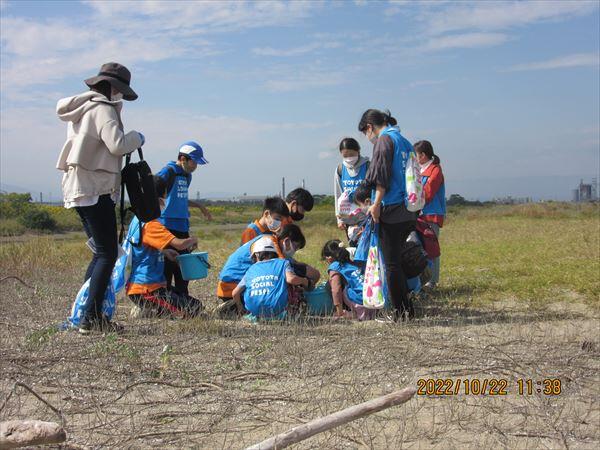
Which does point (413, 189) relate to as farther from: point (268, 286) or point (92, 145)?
point (92, 145)

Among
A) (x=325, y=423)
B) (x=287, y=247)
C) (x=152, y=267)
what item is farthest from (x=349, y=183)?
(x=325, y=423)

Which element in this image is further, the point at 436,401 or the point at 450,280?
the point at 450,280

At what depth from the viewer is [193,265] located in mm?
5711

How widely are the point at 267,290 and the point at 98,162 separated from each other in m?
1.60

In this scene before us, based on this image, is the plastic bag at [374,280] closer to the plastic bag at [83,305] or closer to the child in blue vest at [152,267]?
the child in blue vest at [152,267]

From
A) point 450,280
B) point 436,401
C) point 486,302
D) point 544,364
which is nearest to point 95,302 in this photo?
point 436,401

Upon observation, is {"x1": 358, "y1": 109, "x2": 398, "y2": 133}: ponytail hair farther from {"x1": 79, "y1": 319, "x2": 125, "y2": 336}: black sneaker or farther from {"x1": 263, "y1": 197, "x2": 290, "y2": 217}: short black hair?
{"x1": 79, "y1": 319, "x2": 125, "y2": 336}: black sneaker

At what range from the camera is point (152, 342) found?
15.3 feet

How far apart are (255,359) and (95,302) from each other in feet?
4.60

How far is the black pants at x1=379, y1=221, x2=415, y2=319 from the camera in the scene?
541 centimetres

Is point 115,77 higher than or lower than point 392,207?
higher

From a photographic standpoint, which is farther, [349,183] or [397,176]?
[349,183]

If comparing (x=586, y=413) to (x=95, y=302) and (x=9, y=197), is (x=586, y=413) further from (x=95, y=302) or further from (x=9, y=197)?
(x=9, y=197)
